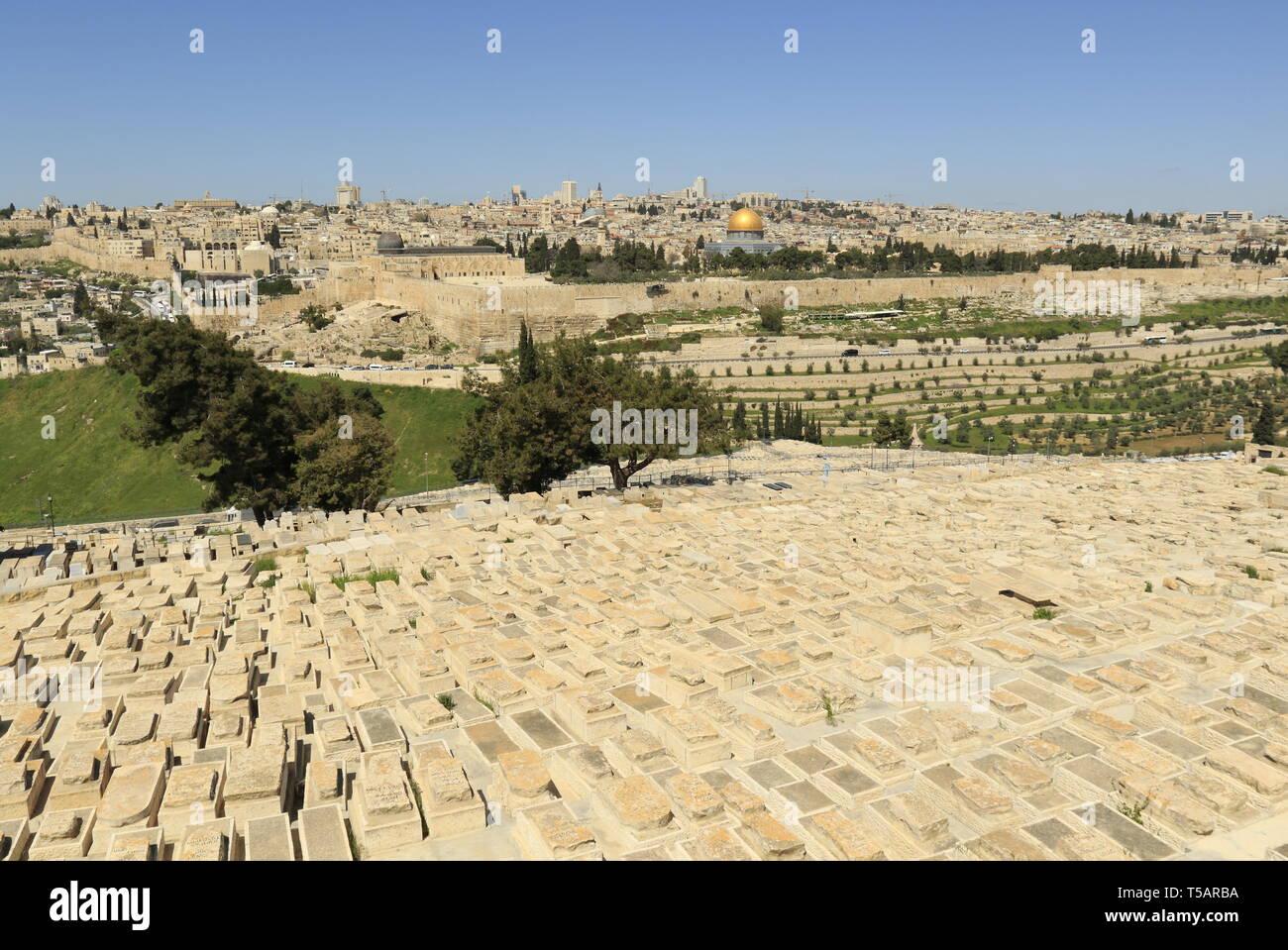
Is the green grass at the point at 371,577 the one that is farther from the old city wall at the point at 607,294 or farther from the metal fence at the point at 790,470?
the old city wall at the point at 607,294

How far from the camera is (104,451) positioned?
32.3 m

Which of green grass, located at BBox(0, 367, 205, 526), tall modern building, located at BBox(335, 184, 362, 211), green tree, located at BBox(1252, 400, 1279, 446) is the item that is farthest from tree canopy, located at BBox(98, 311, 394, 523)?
tall modern building, located at BBox(335, 184, 362, 211)

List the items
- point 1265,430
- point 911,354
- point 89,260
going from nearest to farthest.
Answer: point 1265,430
point 911,354
point 89,260

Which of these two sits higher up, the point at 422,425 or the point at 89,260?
the point at 89,260

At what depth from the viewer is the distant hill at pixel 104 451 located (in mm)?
28547

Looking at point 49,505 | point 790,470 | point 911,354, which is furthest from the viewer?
point 911,354

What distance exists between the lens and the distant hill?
28547mm

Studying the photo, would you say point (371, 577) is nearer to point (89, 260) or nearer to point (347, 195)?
point (89, 260)

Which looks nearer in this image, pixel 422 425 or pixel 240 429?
pixel 240 429

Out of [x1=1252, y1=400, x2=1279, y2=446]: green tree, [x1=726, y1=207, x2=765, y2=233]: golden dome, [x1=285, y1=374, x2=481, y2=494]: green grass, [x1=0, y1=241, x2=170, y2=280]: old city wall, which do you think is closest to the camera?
[x1=1252, y1=400, x2=1279, y2=446]: green tree

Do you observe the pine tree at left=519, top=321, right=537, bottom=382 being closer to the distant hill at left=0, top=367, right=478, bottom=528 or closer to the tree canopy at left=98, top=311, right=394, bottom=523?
the distant hill at left=0, top=367, right=478, bottom=528

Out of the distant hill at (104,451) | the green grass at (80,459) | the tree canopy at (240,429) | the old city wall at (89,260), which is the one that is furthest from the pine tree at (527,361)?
the old city wall at (89,260)

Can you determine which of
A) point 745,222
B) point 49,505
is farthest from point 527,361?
point 745,222

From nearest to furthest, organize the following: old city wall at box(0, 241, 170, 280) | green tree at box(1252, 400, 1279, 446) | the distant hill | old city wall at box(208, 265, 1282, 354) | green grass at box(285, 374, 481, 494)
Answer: green tree at box(1252, 400, 1279, 446) → the distant hill → green grass at box(285, 374, 481, 494) → old city wall at box(208, 265, 1282, 354) → old city wall at box(0, 241, 170, 280)
